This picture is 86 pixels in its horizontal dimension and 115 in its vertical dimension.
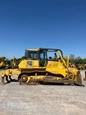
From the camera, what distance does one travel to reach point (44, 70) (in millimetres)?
17172

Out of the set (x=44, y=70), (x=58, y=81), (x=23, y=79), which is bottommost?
(x=58, y=81)

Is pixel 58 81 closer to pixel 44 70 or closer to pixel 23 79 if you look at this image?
pixel 44 70

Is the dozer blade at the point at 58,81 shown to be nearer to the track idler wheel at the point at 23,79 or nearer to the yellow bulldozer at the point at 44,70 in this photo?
the yellow bulldozer at the point at 44,70

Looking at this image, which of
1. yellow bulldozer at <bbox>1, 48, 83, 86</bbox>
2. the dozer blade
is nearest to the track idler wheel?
yellow bulldozer at <bbox>1, 48, 83, 86</bbox>

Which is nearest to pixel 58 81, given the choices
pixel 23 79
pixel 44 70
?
pixel 44 70

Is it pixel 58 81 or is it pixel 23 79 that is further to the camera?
pixel 23 79

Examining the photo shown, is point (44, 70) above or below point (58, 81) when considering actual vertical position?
Result: above

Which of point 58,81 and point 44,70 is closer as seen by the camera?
point 58,81

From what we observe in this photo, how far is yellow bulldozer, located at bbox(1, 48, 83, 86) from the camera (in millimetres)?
16539

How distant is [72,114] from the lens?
24.8 ft

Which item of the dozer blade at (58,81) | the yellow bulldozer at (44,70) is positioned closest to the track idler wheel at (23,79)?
the yellow bulldozer at (44,70)

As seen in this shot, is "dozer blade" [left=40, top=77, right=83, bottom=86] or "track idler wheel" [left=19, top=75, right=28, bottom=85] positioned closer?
"dozer blade" [left=40, top=77, right=83, bottom=86]

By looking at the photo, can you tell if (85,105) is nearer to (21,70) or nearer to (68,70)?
(68,70)

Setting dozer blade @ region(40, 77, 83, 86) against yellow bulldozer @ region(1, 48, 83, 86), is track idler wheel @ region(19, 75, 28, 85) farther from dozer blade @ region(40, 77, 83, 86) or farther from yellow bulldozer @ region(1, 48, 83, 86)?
dozer blade @ region(40, 77, 83, 86)
